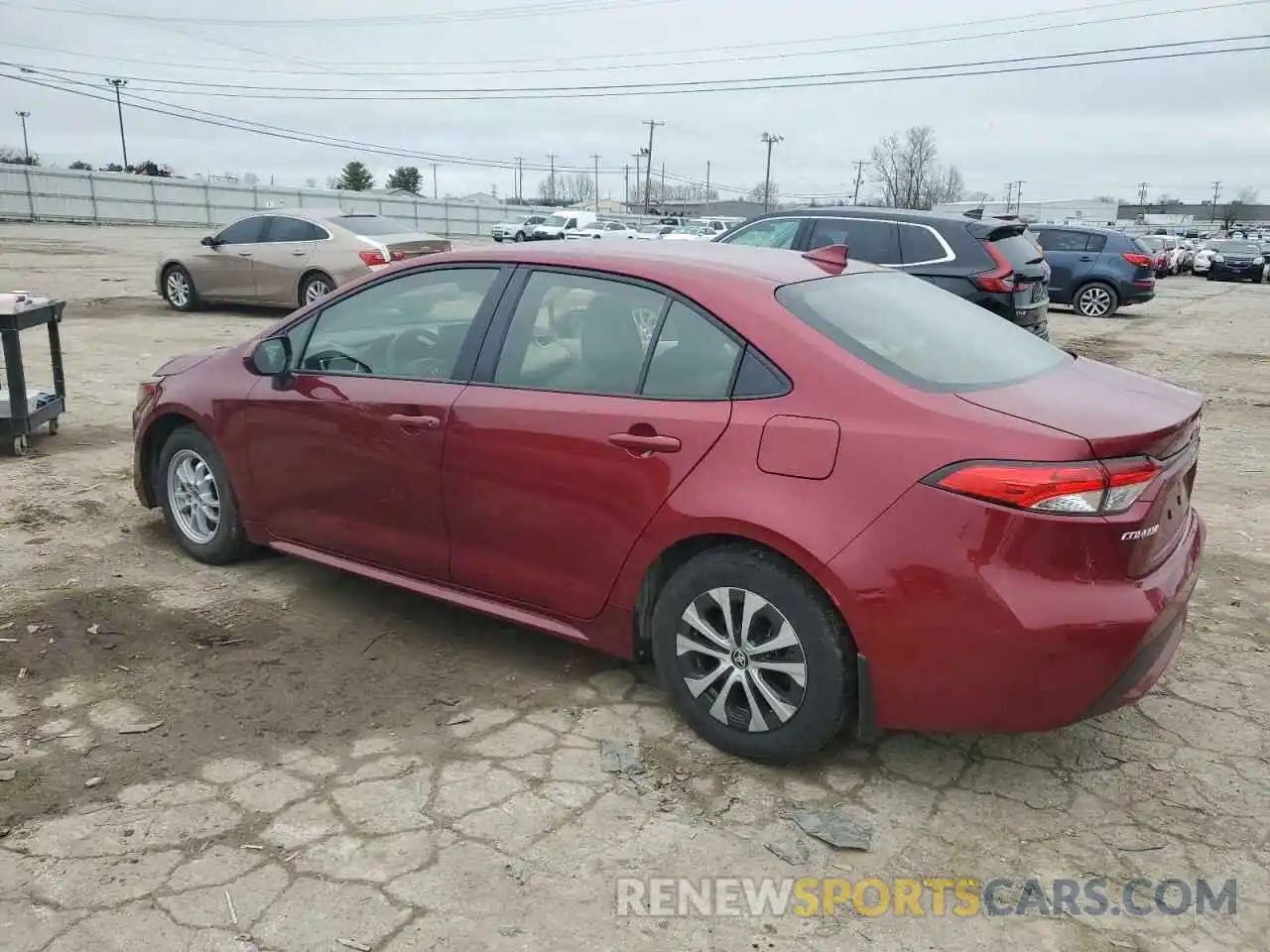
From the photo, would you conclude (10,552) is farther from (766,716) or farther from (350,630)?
(766,716)

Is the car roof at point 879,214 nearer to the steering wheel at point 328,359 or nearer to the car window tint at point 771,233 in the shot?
the car window tint at point 771,233

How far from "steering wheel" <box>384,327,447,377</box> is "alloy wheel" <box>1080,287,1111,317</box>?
1764 centimetres

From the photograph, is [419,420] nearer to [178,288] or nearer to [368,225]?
[368,225]

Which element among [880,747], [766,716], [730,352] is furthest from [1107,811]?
[730,352]

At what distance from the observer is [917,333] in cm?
345

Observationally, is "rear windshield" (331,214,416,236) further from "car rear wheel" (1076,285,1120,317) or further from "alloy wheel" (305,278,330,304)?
"car rear wheel" (1076,285,1120,317)

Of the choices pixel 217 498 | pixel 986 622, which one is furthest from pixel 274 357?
pixel 986 622

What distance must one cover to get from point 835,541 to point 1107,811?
46.1 inches

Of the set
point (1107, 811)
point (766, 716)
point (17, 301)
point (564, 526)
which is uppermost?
point (17, 301)

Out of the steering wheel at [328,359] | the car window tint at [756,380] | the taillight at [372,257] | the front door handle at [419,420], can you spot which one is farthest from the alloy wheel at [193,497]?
the taillight at [372,257]

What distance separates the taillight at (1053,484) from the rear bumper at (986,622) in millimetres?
53

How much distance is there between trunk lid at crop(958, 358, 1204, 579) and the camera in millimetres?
2773

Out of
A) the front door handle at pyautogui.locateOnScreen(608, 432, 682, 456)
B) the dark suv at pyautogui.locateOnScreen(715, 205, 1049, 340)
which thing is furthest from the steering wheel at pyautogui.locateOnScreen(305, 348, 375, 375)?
the dark suv at pyautogui.locateOnScreen(715, 205, 1049, 340)

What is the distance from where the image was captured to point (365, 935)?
8.14 feet
